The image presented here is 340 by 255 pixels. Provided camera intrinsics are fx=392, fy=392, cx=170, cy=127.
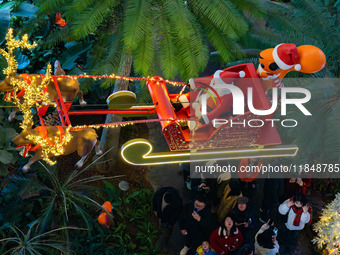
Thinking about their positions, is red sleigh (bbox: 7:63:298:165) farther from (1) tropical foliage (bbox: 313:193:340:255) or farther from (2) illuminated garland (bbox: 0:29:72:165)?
(1) tropical foliage (bbox: 313:193:340:255)

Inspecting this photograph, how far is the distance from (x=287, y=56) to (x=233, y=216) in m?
3.05

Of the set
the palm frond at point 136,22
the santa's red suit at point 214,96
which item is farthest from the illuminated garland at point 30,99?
the santa's red suit at point 214,96

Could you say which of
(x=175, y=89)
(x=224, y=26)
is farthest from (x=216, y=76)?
(x=175, y=89)

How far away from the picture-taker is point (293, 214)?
6711 millimetres

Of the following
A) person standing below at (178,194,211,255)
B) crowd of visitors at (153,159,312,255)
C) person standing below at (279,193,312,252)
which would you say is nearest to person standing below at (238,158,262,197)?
crowd of visitors at (153,159,312,255)

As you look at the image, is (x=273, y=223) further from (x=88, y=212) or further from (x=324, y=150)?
(x=88, y=212)

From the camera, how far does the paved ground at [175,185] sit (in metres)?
7.17

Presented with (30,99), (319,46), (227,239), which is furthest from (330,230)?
(30,99)

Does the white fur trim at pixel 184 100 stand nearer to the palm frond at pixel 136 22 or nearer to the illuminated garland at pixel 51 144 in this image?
→ the palm frond at pixel 136 22

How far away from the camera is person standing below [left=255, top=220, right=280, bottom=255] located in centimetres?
648

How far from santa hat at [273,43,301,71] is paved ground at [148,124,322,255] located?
12.0 feet

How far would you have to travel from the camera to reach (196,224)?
6.41 metres

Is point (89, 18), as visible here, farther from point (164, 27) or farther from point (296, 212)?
point (296, 212)

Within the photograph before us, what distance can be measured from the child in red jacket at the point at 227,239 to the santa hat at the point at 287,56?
2846mm
